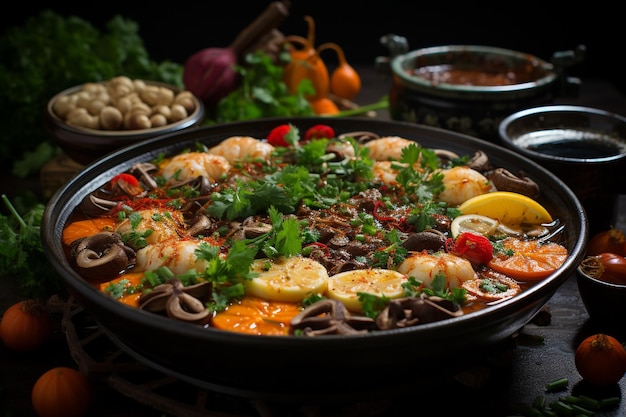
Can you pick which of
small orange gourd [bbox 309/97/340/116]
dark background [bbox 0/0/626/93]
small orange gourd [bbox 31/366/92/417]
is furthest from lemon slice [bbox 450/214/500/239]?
dark background [bbox 0/0/626/93]

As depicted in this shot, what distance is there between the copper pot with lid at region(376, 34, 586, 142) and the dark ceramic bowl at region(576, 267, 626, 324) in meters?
1.78

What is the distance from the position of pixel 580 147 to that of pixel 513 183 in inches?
39.8

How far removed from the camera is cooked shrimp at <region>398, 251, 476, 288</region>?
324 cm

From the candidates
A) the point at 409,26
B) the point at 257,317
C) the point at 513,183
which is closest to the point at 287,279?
the point at 257,317

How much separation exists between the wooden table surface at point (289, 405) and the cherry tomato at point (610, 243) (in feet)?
1.83

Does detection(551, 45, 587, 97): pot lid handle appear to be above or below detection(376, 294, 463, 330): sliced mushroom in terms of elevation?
above

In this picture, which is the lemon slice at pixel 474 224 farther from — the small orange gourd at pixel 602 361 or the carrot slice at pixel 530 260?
the small orange gourd at pixel 602 361

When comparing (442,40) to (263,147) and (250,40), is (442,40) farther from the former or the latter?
(263,147)

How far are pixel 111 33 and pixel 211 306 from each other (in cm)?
437

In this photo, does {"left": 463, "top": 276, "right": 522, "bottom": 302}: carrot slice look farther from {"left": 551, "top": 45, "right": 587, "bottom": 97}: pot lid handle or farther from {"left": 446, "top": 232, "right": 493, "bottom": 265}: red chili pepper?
{"left": 551, "top": 45, "right": 587, "bottom": 97}: pot lid handle

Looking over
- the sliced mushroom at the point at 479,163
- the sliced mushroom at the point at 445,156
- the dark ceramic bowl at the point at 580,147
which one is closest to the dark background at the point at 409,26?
the dark ceramic bowl at the point at 580,147

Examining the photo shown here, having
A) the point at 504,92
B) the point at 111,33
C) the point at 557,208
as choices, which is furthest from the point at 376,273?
the point at 111,33

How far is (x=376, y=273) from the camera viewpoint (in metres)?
3.26

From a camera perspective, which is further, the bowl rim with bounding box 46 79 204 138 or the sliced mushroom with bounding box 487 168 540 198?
the bowl rim with bounding box 46 79 204 138
